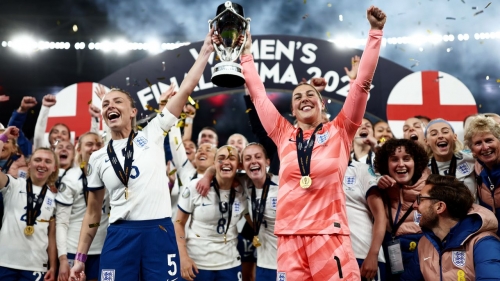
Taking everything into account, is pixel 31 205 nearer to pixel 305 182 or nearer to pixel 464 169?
pixel 305 182

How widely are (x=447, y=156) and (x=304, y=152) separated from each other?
72.4 inches

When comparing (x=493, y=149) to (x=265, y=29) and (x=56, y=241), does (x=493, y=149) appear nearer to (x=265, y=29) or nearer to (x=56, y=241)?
(x=56, y=241)

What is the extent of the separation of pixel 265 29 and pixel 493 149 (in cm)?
455

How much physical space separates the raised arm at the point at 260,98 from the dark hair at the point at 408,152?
116cm

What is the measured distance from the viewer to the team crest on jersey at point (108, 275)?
2.86 metres

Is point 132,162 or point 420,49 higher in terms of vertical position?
point 420,49

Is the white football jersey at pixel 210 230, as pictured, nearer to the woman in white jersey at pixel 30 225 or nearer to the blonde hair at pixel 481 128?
the woman in white jersey at pixel 30 225

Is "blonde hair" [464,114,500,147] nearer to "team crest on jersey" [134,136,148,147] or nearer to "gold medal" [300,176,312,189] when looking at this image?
"gold medal" [300,176,312,189]

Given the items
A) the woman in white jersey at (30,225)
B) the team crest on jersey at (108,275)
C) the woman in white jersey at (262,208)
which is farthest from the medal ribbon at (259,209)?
the woman in white jersey at (30,225)

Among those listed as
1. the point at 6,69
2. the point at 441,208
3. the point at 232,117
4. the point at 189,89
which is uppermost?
the point at 6,69

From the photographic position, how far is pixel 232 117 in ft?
22.8

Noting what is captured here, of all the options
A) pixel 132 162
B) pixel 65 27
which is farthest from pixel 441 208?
pixel 65 27

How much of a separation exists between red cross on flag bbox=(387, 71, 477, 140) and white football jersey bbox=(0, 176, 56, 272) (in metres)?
4.58

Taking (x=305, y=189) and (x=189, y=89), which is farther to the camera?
(x=189, y=89)
